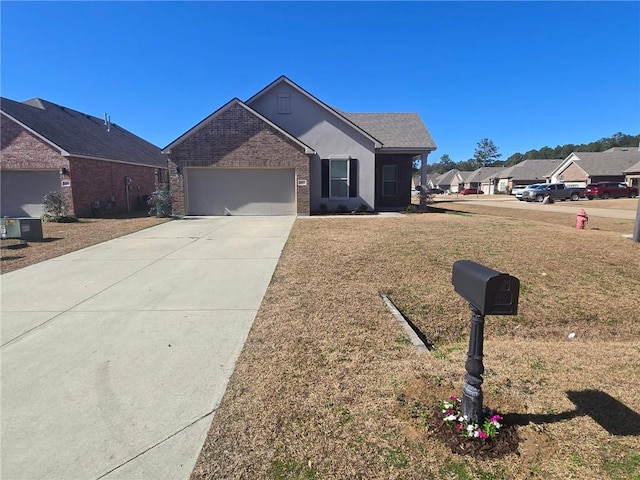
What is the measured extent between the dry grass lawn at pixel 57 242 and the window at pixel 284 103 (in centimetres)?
753

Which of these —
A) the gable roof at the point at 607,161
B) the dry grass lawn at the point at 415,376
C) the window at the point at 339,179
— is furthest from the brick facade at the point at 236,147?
the gable roof at the point at 607,161

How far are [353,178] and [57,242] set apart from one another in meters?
12.0

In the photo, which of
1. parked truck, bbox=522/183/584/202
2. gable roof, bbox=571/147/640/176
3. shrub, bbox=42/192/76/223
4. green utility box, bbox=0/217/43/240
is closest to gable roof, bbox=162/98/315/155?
shrub, bbox=42/192/76/223

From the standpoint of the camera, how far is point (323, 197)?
711 inches

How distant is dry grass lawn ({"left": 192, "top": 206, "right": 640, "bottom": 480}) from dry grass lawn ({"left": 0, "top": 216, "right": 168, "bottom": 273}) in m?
6.03

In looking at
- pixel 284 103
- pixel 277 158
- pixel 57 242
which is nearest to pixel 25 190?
pixel 57 242

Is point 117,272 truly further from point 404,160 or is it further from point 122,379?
point 404,160

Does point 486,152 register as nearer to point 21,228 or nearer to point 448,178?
point 448,178

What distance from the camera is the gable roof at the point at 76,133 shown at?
17.0 metres

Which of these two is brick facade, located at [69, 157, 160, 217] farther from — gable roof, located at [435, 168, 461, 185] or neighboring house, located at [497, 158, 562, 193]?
gable roof, located at [435, 168, 461, 185]

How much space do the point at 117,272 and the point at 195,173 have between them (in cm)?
1064

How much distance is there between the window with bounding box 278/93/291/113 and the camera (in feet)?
58.5

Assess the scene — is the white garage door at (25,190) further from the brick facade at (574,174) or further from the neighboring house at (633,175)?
the brick facade at (574,174)

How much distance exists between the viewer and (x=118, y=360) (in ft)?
12.4
